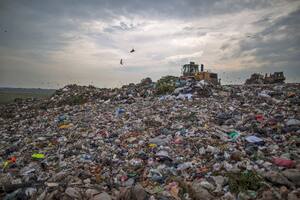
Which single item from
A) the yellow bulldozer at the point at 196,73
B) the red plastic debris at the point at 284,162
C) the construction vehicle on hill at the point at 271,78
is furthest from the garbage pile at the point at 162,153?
the construction vehicle on hill at the point at 271,78

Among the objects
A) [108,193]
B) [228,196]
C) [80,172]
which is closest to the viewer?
[228,196]

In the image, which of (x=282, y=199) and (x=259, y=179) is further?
(x=259, y=179)

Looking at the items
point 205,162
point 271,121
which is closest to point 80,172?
point 205,162

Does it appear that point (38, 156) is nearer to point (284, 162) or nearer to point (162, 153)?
point (162, 153)

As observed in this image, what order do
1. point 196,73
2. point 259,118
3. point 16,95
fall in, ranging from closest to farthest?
1. point 259,118
2. point 196,73
3. point 16,95

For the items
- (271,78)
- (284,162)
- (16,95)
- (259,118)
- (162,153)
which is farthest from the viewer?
(16,95)

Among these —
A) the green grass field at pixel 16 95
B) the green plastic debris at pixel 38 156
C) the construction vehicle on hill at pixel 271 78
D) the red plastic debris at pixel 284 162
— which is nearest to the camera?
the red plastic debris at pixel 284 162

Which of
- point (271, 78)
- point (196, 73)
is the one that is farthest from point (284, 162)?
point (271, 78)

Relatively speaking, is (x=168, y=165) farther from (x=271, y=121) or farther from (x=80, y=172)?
(x=271, y=121)

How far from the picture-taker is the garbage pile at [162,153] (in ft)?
9.87

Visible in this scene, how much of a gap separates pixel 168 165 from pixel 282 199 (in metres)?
1.71

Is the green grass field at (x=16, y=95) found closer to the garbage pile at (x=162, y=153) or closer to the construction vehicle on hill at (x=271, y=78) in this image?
the garbage pile at (x=162, y=153)

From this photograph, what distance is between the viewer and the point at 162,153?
402 centimetres

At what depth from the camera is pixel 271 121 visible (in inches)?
200
